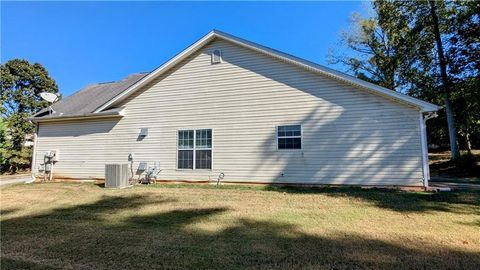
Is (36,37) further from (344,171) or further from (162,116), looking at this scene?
(344,171)

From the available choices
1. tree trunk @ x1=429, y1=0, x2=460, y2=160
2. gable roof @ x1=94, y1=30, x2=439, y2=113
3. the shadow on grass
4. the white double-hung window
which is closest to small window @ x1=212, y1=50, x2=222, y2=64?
gable roof @ x1=94, y1=30, x2=439, y2=113

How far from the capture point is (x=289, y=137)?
998 cm

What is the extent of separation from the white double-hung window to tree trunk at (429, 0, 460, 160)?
43.4 ft

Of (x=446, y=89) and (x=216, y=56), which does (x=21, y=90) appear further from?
(x=446, y=89)

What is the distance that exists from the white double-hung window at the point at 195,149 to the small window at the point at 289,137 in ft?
8.91

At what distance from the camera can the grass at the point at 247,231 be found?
3623 mm

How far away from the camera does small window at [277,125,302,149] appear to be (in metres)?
9.82

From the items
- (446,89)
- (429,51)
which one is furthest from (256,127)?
(429,51)

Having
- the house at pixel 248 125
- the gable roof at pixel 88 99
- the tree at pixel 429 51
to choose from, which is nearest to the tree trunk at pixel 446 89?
the tree at pixel 429 51

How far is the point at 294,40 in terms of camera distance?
1692cm

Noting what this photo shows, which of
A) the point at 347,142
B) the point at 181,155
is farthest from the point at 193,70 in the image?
the point at 347,142

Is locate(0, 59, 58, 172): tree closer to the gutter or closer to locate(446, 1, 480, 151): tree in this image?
the gutter

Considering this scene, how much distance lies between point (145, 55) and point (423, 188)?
65.1ft

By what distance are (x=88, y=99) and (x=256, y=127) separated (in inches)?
383
